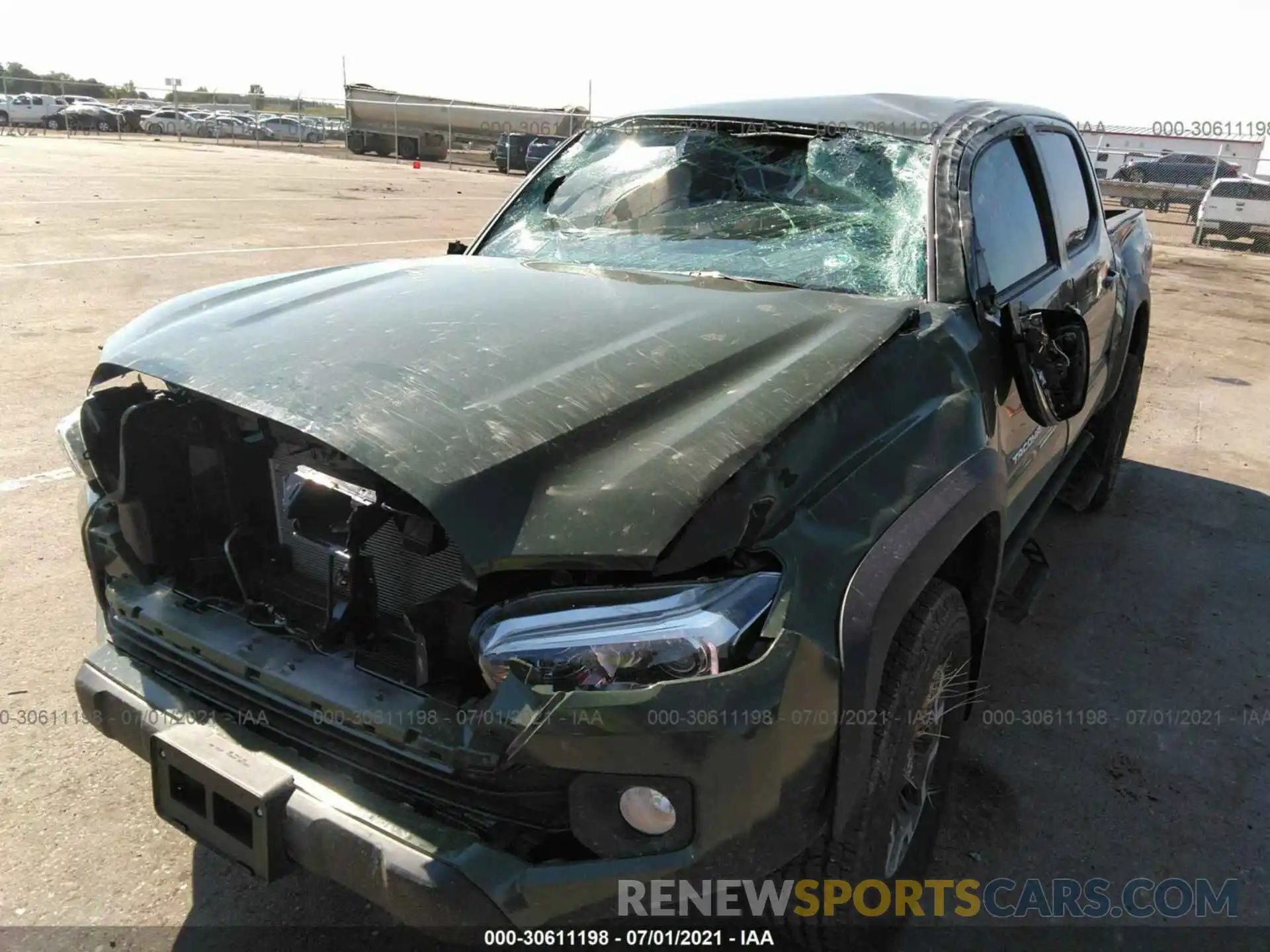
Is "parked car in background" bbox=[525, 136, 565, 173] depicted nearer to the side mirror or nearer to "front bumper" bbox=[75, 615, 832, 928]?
the side mirror

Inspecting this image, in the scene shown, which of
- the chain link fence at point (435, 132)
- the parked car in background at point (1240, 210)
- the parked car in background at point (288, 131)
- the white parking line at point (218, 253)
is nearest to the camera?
the white parking line at point (218, 253)

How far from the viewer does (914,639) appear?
194 cm

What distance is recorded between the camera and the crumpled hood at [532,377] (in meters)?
1.64

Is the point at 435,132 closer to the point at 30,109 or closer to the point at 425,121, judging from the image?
the point at 425,121

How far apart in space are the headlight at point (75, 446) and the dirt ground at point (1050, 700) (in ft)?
2.95

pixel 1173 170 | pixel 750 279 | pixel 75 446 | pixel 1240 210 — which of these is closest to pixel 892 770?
pixel 750 279

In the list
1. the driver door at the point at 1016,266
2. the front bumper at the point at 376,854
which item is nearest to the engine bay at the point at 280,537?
the front bumper at the point at 376,854

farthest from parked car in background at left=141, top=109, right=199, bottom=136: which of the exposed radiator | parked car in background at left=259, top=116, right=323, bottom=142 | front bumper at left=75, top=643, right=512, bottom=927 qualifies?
front bumper at left=75, top=643, right=512, bottom=927

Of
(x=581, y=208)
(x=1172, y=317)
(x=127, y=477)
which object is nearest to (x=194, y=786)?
(x=127, y=477)

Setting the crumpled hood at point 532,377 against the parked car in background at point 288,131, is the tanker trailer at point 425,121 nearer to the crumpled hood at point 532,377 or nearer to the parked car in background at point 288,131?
the parked car in background at point 288,131

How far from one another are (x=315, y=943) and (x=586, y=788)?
1.00 metres

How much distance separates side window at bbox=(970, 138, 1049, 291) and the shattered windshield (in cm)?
21

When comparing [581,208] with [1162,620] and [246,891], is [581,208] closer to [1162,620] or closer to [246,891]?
[246,891]

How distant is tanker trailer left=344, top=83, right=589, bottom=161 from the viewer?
111 ft
